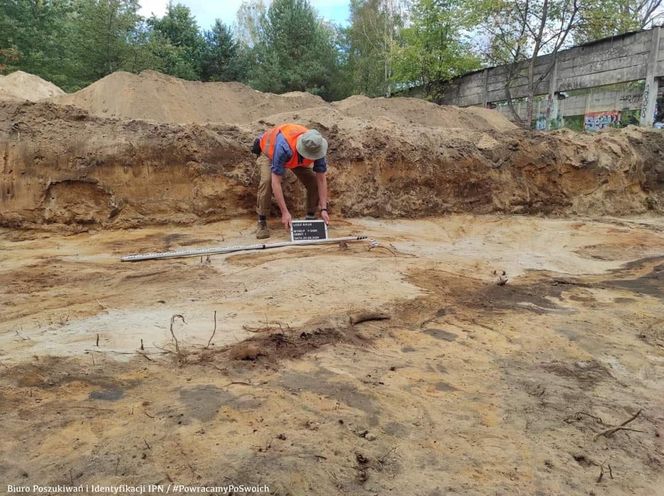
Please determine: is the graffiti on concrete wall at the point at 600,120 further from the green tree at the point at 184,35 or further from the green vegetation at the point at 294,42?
the green tree at the point at 184,35

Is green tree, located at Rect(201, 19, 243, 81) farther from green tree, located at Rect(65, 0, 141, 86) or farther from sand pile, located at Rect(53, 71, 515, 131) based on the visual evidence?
sand pile, located at Rect(53, 71, 515, 131)

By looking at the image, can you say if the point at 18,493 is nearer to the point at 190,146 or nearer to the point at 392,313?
the point at 392,313

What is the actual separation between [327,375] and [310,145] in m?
3.55

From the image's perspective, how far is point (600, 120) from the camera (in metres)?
12.4

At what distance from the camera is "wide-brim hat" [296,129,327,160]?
562cm

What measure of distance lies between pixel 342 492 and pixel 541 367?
1904mm

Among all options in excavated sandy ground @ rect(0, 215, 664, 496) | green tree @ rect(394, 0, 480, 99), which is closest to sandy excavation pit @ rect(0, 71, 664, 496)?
excavated sandy ground @ rect(0, 215, 664, 496)

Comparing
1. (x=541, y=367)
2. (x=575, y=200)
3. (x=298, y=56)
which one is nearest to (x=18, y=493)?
(x=541, y=367)

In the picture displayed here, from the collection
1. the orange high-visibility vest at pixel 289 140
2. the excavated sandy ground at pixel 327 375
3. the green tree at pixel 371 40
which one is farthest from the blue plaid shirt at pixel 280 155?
the green tree at pixel 371 40

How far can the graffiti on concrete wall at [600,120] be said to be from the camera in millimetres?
11961

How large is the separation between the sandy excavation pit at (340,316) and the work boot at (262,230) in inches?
13.6

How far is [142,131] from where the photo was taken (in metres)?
6.50

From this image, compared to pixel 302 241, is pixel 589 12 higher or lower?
higher

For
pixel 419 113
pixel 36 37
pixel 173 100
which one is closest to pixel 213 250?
pixel 173 100
